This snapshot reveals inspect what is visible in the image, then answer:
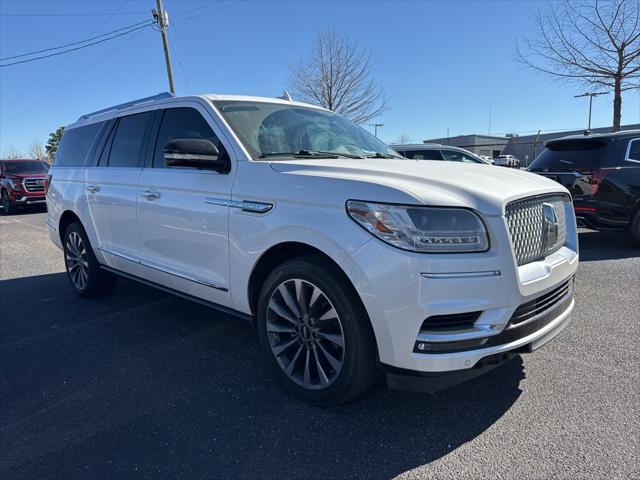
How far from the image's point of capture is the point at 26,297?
535 cm

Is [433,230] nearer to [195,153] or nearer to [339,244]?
[339,244]

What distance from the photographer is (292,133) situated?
3.51 metres

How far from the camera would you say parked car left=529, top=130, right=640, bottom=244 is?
6.88 m

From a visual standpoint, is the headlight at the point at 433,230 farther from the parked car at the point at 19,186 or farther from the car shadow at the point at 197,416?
the parked car at the point at 19,186

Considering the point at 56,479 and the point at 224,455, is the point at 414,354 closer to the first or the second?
the point at 224,455

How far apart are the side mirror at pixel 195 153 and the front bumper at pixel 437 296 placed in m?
1.26

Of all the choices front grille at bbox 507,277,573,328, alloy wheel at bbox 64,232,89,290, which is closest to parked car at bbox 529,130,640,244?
front grille at bbox 507,277,573,328

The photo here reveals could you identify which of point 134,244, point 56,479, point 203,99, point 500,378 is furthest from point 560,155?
point 56,479

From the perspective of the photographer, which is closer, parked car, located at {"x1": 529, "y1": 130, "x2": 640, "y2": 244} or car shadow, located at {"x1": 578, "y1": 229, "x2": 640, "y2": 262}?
car shadow, located at {"x1": 578, "y1": 229, "x2": 640, "y2": 262}

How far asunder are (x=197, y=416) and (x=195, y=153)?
167 centimetres

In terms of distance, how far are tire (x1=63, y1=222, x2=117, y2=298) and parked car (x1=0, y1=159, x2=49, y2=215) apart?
38.1 feet

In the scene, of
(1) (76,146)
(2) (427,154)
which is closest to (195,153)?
(1) (76,146)

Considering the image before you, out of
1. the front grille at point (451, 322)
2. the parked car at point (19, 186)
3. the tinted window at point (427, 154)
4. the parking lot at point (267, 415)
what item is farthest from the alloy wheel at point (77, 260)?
the parked car at point (19, 186)

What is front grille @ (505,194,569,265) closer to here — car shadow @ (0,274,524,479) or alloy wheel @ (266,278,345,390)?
car shadow @ (0,274,524,479)
